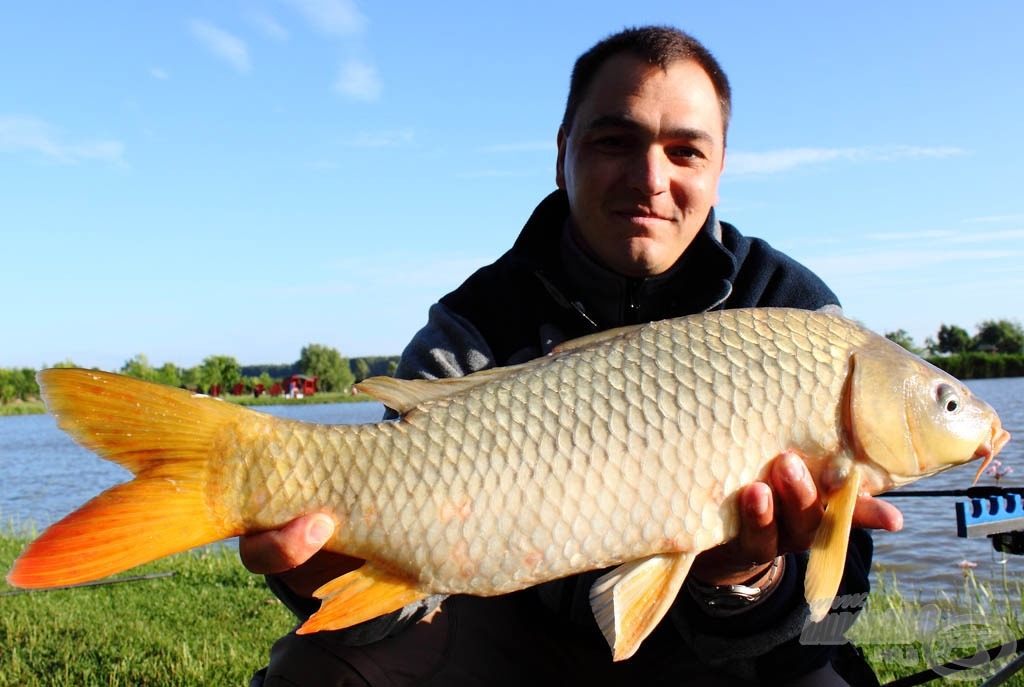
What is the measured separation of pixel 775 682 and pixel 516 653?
1.92ft

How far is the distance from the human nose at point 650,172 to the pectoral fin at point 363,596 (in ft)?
3.46

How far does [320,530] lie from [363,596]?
13 cm

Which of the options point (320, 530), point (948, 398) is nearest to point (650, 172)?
point (948, 398)

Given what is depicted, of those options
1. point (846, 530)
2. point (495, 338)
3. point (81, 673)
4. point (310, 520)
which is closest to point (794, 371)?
point (846, 530)

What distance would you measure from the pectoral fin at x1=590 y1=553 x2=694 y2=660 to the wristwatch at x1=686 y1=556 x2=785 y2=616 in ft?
1.23

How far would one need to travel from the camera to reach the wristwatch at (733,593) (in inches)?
68.4

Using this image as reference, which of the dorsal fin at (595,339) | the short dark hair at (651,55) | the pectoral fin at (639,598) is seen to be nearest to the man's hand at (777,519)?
the pectoral fin at (639,598)

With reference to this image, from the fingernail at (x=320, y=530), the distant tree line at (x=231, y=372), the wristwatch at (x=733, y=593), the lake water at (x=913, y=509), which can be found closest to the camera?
the fingernail at (x=320, y=530)

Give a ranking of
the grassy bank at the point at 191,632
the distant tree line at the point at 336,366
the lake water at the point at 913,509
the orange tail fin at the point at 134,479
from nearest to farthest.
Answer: the orange tail fin at the point at 134,479 < the grassy bank at the point at 191,632 < the lake water at the point at 913,509 < the distant tree line at the point at 336,366

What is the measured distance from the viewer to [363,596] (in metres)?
1.39

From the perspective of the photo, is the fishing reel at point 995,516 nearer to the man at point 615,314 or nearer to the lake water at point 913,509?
the man at point 615,314

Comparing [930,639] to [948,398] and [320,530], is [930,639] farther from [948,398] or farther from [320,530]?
[320,530]

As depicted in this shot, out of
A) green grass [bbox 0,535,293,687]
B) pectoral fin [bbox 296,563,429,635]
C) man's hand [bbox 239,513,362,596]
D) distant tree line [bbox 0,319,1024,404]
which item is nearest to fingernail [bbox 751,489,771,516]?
pectoral fin [bbox 296,563,429,635]

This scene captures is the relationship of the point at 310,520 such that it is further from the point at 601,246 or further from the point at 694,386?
the point at 601,246
